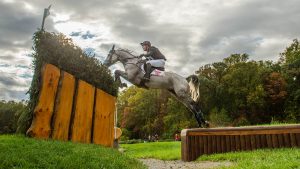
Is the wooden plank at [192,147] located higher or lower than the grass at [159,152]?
higher

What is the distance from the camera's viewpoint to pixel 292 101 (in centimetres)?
4347

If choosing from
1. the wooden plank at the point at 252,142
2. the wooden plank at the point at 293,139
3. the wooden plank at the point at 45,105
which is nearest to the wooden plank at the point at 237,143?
the wooden plank at the point at 252,142

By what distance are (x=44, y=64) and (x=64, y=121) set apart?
4.36ft

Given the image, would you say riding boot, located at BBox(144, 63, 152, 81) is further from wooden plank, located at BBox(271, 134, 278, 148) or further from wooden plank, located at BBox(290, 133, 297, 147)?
wooden plank, located at BBox(290, 133, 297, 147)

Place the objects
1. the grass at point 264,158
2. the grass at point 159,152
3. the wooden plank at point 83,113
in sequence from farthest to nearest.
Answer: the grass at point 159,152 < the wooden plank at point 83,113 < the grass at point 264,158

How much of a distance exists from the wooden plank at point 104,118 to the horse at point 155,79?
309 centimetres

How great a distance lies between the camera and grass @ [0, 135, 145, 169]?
17.0 ft

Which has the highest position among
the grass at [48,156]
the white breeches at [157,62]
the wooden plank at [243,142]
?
the white breeches at [157,62]

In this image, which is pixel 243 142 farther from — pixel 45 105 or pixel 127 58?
pixel 45 105

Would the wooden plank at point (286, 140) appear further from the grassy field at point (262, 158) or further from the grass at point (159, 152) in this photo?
the grass at point (159, 152)

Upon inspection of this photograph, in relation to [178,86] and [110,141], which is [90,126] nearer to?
[110,141]

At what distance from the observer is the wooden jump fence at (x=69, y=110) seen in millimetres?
7598

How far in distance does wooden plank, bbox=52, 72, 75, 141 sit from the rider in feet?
16.1

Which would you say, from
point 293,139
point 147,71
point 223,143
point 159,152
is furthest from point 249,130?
point 159,152
